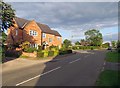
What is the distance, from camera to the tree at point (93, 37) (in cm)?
12253

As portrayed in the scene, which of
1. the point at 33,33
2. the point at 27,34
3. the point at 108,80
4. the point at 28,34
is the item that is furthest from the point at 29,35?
the point at 108,80

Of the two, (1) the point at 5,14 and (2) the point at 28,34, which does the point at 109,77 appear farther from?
(2) the point at 28,34

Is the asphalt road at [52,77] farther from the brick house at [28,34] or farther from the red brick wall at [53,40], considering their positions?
the red brick wall at [53,40]

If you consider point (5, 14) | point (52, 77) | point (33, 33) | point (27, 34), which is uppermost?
point (5, 14)

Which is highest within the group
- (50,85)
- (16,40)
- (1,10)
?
(1,10)

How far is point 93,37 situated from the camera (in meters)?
125

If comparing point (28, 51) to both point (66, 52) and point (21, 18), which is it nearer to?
point (66, 52)

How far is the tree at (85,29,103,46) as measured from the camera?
12253cm

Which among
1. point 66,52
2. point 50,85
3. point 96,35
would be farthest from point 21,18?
point 96,35

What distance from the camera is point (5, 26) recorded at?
3030 cm

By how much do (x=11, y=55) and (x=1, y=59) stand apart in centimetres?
1056

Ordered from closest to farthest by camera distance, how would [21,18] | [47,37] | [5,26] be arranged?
[5,26]
[21,18]
[47,37]

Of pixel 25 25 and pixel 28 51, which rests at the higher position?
pixel 25 25

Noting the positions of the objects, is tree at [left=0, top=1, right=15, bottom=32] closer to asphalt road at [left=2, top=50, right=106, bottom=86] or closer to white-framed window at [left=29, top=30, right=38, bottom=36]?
asphalt road at [left=2, top=50, right=106, bottom=86]
